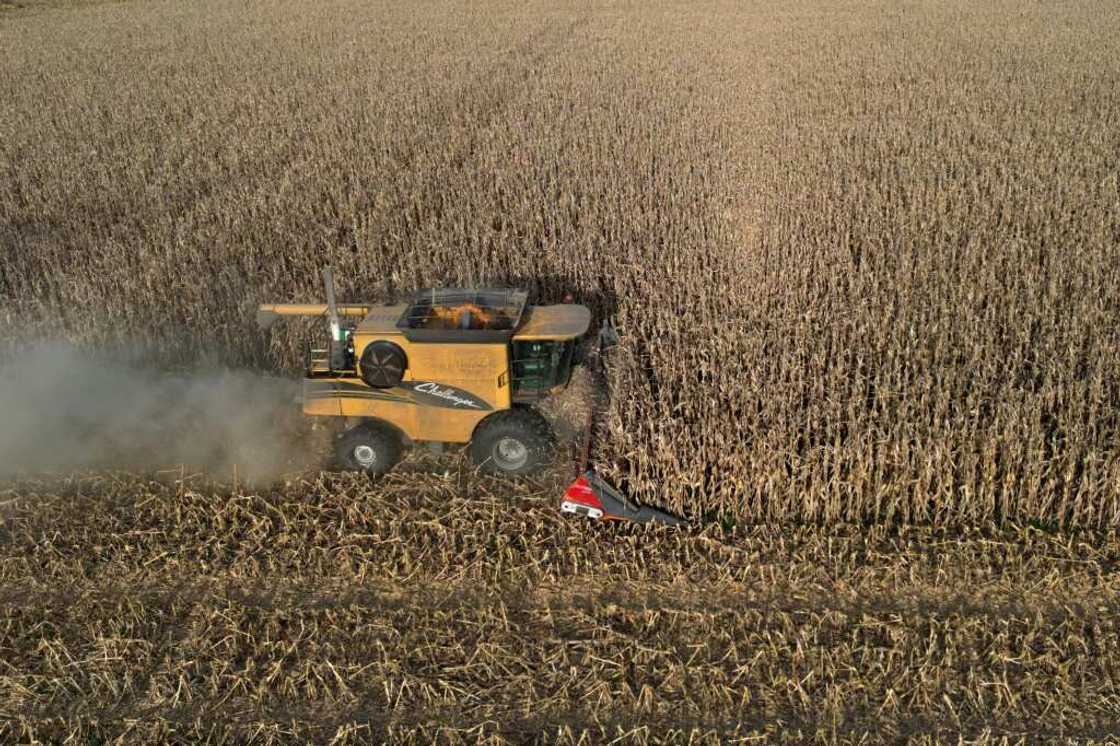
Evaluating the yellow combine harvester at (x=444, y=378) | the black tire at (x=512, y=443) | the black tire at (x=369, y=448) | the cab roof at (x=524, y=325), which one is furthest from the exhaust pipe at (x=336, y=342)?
the black tire at (x=512, y=443)

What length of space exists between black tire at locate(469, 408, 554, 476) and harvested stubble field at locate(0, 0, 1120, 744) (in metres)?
0.21

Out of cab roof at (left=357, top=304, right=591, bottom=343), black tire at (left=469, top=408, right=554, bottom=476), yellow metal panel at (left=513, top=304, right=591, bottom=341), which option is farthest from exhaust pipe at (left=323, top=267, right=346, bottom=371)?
yellow metal panel at (left=513, top=304, right=591, bottom=341)

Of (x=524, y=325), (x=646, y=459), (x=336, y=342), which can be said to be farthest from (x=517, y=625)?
(x=336, y=342)

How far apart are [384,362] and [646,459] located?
1866 millimetres

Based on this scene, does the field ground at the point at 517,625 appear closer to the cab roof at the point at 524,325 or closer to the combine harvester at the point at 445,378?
the combine harvester at the point at 445,378

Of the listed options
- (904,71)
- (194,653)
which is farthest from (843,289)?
(904,71)

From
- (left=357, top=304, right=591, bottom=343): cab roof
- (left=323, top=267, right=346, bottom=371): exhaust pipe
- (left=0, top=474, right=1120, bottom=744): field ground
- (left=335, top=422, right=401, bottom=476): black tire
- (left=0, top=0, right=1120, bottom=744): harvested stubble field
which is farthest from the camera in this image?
(left=335, top=422, right=401, bottom=476): black tire

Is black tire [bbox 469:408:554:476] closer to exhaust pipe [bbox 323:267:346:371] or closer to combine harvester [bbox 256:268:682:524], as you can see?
combine harvester [bbox 256:268:682:524]

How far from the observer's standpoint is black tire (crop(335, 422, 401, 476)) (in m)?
6.50

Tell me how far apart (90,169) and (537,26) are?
705 inches

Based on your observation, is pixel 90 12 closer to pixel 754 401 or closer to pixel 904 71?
pixel 904 71

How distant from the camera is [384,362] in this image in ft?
20.5

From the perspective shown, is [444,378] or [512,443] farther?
[512,443]

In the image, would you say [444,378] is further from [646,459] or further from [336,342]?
[646,459]
